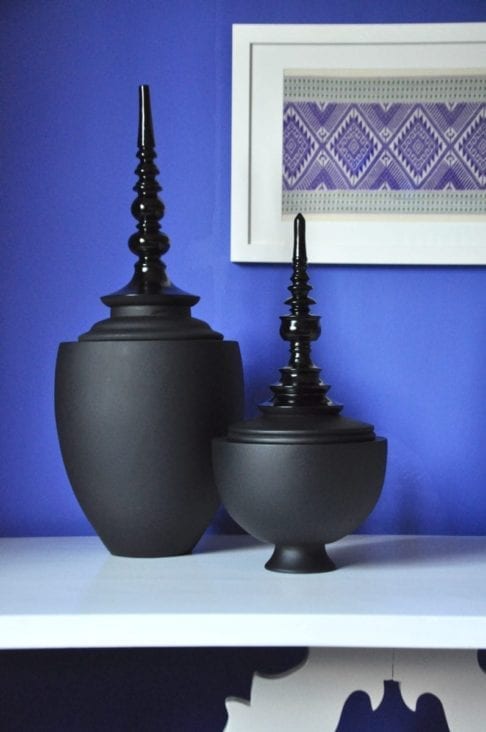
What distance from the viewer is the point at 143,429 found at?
1.19m

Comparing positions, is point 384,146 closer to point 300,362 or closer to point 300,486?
point 300,362

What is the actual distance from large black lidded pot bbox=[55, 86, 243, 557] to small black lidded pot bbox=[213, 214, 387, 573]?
6cm

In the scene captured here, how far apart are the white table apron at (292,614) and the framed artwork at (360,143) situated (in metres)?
0.44

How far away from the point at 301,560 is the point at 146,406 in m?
0.26

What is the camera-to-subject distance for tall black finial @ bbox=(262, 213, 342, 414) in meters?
1.19

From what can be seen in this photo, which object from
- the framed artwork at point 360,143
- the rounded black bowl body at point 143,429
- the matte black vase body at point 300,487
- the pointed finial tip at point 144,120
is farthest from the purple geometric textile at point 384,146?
the matte black vase body at point 300,487

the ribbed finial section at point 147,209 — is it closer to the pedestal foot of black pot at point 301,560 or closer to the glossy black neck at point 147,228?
the glossy black neck at point 147,228

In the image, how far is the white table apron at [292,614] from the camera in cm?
98

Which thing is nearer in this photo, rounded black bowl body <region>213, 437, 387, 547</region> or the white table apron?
the white table apron

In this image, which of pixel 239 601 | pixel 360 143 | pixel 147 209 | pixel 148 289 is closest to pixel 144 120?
pixel 147 209

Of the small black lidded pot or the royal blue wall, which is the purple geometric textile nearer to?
the royal blue wall

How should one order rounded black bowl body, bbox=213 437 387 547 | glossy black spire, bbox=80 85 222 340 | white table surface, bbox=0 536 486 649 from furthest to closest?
glossy black spire, bbox=80 85 222 340, rounded black bowl body, bbox=213 437 387 547, white table surface, bbox=0 536 486 649

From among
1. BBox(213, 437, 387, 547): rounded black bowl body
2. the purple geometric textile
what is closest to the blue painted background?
the purple geometric textile

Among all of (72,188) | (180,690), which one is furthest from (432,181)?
(180,690)
